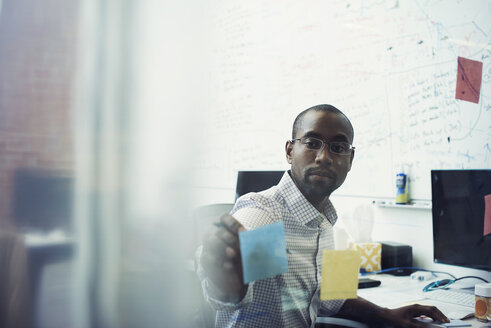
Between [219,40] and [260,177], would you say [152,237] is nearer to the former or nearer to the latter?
[219,40]

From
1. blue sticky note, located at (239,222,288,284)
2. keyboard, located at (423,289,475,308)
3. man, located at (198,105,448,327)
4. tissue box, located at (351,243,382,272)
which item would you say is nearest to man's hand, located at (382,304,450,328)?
keyboard, located at (423,289,475,308)

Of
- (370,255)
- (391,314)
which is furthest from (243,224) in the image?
(370,255)

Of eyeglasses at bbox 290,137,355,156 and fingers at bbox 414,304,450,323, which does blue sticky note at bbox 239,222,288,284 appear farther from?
fingers at bbox 414,304,450,323

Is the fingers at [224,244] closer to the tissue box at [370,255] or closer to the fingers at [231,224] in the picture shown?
the fingers at [231,224]

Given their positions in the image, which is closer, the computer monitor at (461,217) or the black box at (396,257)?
the computer monitor at (461,217)

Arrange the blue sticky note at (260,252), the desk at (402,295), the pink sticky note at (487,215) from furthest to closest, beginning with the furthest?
the pink sticky note at (487,215), the desk at (402,295), the blue sticky note at (260,252)

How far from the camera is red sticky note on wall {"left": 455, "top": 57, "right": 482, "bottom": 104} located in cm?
156

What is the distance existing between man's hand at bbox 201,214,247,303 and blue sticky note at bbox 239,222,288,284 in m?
0.01

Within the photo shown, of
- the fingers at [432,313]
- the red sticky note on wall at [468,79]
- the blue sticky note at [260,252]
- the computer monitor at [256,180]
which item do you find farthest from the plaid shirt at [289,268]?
the red sticky note on wall at [468,79]

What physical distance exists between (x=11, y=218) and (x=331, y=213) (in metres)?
0.66

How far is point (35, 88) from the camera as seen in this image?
322 millimetres

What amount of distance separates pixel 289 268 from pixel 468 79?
1.40m

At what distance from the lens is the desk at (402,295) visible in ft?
3.69

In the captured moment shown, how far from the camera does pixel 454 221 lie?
1358 mm
